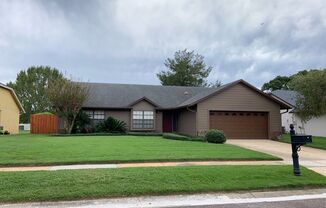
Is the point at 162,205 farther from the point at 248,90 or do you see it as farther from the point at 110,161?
the point at 248,90

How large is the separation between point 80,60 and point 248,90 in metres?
14.9

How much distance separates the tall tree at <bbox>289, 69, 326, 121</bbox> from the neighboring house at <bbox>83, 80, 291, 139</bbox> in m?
3.03

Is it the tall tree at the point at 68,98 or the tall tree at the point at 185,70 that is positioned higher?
the tall tree at the point at 185,70

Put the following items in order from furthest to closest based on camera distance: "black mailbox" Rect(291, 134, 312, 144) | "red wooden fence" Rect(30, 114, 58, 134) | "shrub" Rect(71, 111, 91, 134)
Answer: "red wooden fence" Rect(30, 114, 58, 134) < "shrub" Rect(71, 111, 91, 134) < "black mailbox" Rect(291, 134, 312, 144)

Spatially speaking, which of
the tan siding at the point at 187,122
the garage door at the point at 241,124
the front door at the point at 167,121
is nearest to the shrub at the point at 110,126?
the front door at the point at 167,121

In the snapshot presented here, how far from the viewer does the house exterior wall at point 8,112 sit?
2791 cm

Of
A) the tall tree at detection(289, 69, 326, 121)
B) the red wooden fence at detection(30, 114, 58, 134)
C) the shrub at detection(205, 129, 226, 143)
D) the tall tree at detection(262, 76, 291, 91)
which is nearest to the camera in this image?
the shrub at detection(205, 129, 226, 143)

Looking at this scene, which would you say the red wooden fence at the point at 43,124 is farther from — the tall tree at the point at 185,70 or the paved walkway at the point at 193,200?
the tall tree at the point at 185,70

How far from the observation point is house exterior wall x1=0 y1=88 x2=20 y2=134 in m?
27.9

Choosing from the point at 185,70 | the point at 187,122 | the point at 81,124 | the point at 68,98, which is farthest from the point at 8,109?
the point at 185,70

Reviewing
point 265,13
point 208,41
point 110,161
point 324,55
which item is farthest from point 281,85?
point 110,161

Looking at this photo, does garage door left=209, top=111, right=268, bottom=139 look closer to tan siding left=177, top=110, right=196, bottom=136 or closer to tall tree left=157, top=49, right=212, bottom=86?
tan siding left=177, top=110, right=196, bottom=136

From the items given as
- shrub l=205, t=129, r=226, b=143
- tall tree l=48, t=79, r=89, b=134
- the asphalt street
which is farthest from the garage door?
the asphalt street

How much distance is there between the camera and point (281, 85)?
6769 cm
